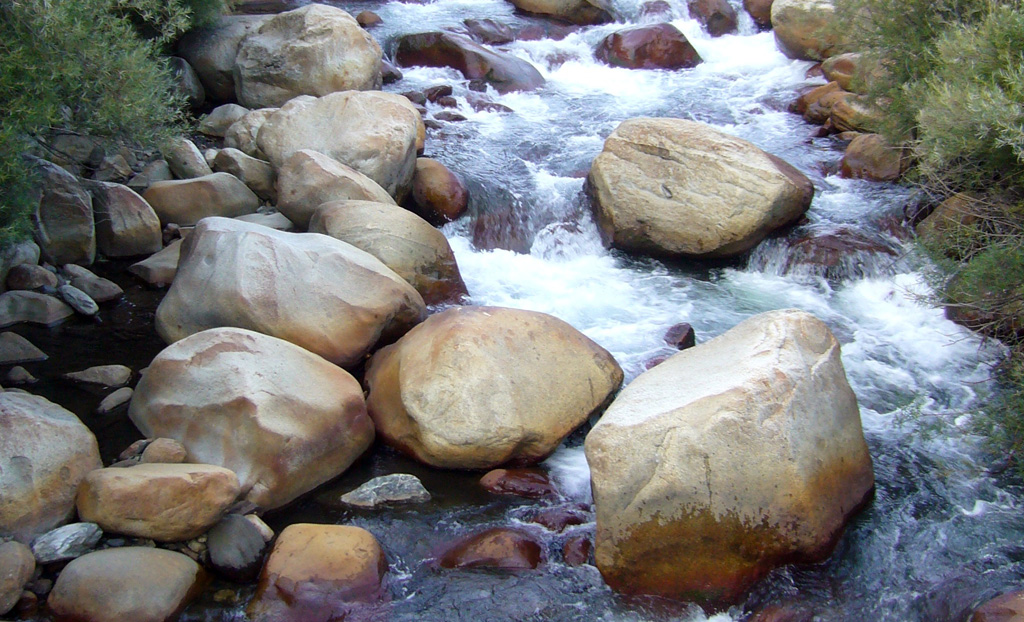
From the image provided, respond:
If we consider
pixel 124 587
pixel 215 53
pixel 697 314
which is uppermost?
pixel 215 53

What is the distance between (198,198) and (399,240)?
8.05ft

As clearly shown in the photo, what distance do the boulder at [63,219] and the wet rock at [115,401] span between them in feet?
7.49

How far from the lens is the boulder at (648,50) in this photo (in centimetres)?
1474

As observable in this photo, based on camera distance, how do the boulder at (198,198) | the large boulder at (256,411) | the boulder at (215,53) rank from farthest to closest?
the boulder at (215,53) → the boulder at (198,198) → the large boulder at (256,411)

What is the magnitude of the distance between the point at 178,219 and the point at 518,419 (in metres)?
4.86

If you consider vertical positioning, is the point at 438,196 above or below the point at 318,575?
below

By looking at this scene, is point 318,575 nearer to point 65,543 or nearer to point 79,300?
point 65,543

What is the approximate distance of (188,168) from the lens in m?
9.34

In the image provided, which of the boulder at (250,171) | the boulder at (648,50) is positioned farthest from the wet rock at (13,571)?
the boulder at (648,50)

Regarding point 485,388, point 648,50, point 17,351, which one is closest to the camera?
point 485,388

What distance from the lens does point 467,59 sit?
524 inches

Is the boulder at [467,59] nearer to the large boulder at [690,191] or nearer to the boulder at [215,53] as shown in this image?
the boulder at [215,53]

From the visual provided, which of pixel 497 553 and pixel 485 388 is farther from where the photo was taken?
pixel 485 388

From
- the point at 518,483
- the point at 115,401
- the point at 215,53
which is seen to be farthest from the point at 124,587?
the point at 215,53
